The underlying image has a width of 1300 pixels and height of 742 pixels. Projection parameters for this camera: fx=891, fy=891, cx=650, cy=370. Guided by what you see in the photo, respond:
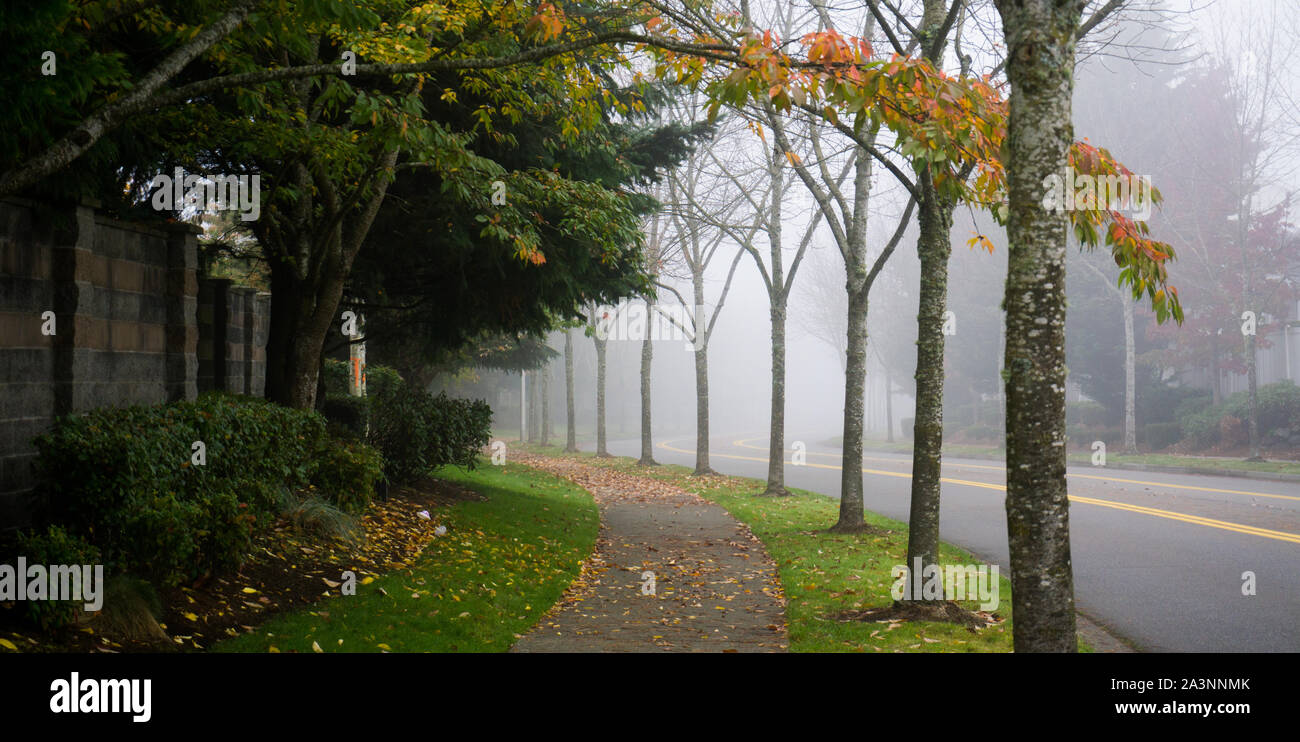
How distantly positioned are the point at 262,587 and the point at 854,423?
875 cm

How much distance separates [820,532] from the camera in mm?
12945

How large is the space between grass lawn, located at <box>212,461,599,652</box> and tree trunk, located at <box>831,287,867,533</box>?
12.1ft

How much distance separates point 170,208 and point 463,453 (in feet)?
19.2

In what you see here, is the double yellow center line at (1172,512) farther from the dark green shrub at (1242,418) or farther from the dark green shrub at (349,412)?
the dark green shrub at (349,412)

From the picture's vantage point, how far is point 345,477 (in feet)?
32.7

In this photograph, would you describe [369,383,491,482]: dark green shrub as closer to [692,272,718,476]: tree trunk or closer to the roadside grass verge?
the roadside grass verge

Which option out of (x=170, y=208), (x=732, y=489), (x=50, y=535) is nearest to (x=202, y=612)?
(x=50, y=535)

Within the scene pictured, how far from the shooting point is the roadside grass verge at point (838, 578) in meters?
6.89

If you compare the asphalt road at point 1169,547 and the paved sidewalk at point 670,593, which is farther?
the asphalt road at point 1169,547

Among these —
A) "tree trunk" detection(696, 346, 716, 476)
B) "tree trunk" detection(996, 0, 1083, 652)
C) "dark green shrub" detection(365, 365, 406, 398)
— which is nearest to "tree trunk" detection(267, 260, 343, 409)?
"dark green shrub" detection(365, 365, 406, 398)

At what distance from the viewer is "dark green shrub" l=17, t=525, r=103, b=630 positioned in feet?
16.8

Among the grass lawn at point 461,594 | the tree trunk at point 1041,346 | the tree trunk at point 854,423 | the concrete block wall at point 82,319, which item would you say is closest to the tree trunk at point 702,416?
the grass lawn at point 461,594

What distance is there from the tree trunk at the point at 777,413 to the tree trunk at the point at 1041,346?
13.4 metres
